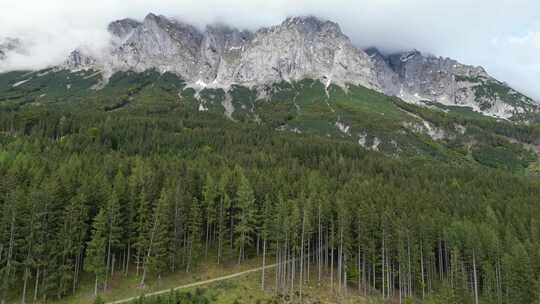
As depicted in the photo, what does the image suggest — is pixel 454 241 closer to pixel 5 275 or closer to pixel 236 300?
pixel 236 300

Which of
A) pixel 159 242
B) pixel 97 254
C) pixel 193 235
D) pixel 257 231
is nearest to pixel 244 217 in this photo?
pixel 257 231

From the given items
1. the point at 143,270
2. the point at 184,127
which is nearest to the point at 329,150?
the point at 184,127

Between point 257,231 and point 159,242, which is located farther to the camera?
point 257,231

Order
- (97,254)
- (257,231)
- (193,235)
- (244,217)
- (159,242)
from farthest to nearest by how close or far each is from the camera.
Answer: (257,231) < (244,217) < (193,235) < (159,242) < (97,254)

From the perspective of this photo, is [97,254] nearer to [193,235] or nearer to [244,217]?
[193,235]

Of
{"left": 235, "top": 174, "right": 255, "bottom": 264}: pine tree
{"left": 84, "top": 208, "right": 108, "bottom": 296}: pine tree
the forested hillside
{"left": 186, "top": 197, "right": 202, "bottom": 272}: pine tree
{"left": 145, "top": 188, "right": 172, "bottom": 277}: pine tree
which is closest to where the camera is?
{"left": 84, "top": 208, "right": 108, "bottom": 296}: pine tree

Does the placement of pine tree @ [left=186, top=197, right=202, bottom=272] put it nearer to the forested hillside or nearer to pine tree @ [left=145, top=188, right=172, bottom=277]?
the forested hillside

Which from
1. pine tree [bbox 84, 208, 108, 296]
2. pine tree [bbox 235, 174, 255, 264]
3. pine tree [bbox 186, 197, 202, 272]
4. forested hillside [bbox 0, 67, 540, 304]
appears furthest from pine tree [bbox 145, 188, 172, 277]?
pine tree [bbox 235, 174, 255, 264]

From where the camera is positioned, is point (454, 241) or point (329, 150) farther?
point (329, 150)

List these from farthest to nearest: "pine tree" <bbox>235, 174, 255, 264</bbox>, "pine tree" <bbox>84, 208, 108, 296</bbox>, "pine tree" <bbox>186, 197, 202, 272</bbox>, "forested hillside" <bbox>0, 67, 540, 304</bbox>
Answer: "pine tree" <bbox>235, 174, 255, 264</bbox>, "pine tree" <bbox>186, 197, 202, 272</bbox>, "forested hillside" <bbox>0, 67, 540, 304</bbox>, "pine tree" <bbox>84, 208, 108, 296</bbox>

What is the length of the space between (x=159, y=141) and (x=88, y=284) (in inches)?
3126

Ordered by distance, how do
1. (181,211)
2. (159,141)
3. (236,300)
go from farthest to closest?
(159,141)
(181,211)
(236,300)

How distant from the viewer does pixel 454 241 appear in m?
58.0

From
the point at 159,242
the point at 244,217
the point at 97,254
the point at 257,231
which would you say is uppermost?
the point at 244,217
